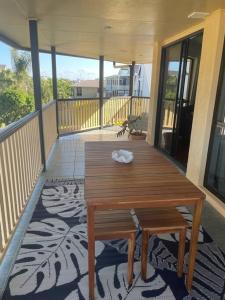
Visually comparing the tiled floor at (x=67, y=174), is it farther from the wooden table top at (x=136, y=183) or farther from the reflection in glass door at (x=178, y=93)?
the reflection in glass door at (x=178, y=93)

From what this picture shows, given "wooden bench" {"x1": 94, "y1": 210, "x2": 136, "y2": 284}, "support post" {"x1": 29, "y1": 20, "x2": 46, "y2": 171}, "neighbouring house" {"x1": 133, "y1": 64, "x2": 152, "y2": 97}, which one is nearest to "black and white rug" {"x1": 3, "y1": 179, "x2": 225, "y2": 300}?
"wooden bench" {"x1": 94, "y1": 210, "x2": 136, "y2": 284}

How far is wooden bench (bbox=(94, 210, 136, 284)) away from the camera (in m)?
1.49

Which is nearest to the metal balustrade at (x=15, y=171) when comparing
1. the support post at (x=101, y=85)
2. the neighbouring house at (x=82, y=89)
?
the support post at (x=101, y=85)

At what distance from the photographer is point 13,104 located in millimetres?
7363

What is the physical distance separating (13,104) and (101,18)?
535 centimetres

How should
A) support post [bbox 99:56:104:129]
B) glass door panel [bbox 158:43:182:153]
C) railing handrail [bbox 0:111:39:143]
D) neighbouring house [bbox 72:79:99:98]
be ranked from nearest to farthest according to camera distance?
railing handrail [bbox 0:111:39:143], glass door panel [bbox 158:43:182:153], support post [bbox 99:56:104:129], neighbouring house [bbox 72:79:99:98]

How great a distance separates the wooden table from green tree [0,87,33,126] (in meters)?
5.99

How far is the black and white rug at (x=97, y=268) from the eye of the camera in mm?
1569

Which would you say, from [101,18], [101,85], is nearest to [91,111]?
[101,85]

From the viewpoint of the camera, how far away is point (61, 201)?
2771mm

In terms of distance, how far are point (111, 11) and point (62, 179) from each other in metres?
2.38

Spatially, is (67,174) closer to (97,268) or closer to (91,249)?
(97,268)

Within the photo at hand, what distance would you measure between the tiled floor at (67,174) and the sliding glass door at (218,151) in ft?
0.94

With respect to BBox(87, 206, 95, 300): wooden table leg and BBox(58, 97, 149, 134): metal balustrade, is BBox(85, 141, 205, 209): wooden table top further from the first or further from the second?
BBox(58, 97, 149, 134): metal balustrade
